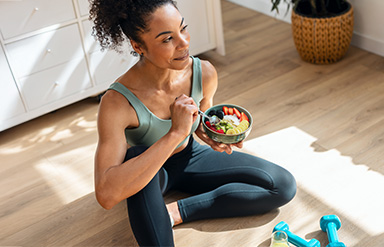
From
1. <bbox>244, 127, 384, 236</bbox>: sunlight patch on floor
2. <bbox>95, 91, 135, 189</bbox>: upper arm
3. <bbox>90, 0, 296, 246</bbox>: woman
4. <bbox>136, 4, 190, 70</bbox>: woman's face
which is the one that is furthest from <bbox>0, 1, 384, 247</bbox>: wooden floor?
<bbox>136, 4, 190, 70</bbox>: woman's face

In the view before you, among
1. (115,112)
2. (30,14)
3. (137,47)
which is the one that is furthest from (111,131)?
(30,14)

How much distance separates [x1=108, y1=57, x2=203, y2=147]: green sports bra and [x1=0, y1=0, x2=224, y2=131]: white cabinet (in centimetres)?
96

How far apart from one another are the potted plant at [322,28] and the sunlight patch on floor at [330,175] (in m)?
0.68

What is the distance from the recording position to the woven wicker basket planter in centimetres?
256

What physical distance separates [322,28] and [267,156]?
933mm

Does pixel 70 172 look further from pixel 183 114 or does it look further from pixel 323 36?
pixel 323 36

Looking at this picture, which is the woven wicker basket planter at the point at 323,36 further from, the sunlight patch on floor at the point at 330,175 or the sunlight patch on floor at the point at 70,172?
the sunlight patch on floor at the point at 70,172

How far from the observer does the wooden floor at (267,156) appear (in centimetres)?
172

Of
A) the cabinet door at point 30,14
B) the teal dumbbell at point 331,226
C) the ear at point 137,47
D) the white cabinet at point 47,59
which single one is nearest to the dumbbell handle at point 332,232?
the teal dumbbell at point 331,226

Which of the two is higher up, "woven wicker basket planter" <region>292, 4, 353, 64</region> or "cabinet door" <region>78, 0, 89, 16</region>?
"cabinet door" <region>78, 0, 89, 16</region>

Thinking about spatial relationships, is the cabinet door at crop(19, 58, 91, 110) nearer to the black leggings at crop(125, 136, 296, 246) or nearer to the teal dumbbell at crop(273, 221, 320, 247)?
the black leggings at crop(125, 136, 296, 246)

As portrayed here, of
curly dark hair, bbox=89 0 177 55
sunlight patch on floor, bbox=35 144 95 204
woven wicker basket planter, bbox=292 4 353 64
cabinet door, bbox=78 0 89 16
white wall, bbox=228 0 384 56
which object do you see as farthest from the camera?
white wall, bbox=228 0 384 56

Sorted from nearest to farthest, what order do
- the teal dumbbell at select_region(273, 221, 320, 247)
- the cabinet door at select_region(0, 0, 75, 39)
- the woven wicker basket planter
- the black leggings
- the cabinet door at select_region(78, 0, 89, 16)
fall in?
the teal dumbbell at select_region(273, 221, 320, 247), the black leggings, the cabinet door at select_region(0, 0, 75, 39), the cabinet door at select_region(78, 0, 89, 16), the woven wicker basket planter

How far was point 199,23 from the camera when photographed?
9.09 ft
